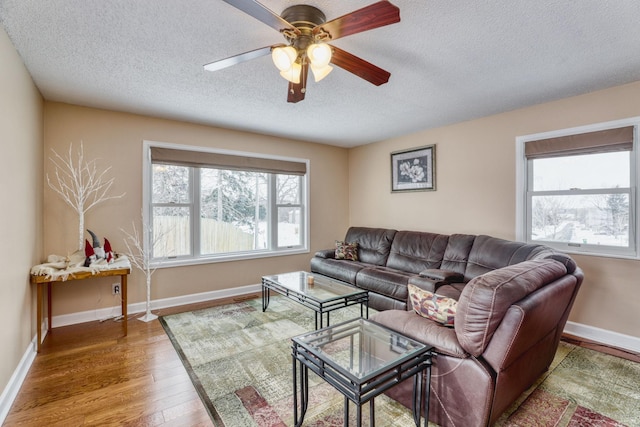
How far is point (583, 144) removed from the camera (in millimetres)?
3008

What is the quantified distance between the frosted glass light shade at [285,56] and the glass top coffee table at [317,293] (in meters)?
1.94

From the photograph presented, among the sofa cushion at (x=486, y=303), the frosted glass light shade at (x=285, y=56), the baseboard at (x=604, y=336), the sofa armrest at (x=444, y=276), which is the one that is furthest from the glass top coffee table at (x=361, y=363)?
the baseboard at (x=604, y=336)

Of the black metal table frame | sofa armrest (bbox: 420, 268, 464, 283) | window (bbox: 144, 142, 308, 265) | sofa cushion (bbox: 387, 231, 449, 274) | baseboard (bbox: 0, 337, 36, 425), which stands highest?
window (bbox: 144, 142, 308, 265)

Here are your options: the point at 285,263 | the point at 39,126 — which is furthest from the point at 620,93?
the point at 39,126

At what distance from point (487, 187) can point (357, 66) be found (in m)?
2.66

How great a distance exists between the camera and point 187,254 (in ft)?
13.3

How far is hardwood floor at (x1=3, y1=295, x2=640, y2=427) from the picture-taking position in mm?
1848

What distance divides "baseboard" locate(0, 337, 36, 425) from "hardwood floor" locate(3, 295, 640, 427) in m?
0.03

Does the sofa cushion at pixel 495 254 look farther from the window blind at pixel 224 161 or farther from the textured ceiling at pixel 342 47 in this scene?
the window blind at pixel 224 161

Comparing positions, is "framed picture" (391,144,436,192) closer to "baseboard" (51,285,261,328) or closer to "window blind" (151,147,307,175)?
"window blind" (151,147,307,175)

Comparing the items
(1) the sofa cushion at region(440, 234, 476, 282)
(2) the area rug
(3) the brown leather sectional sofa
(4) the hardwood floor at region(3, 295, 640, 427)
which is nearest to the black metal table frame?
(2) the area rug

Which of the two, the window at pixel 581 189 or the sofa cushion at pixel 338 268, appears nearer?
the window at pixel 581 189

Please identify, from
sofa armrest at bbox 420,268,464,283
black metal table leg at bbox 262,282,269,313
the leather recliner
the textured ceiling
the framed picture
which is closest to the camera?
the leather recliner

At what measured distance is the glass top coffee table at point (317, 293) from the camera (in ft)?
9.18
